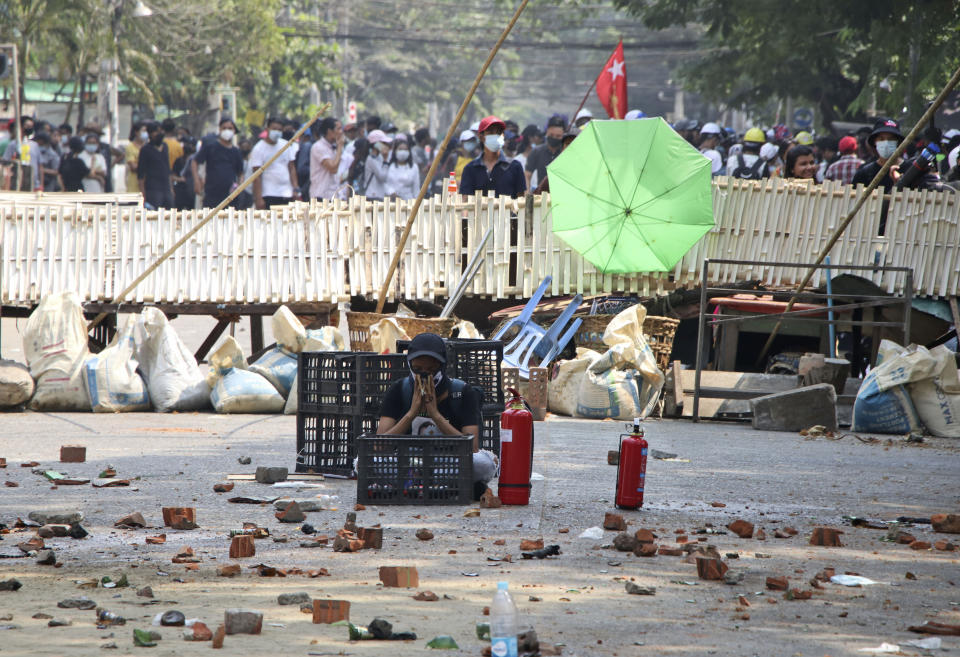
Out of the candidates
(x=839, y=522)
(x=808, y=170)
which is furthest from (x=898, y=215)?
(x=839, y=522)

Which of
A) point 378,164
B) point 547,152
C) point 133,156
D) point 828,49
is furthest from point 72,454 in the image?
point 828,49

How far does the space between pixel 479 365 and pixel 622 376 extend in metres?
3.08

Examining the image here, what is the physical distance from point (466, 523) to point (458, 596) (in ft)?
5.17

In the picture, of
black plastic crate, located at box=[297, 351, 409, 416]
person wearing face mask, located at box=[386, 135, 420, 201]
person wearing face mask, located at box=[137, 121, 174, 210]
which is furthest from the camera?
person wearing face mask, located at box=[137, 121, 174, 210]

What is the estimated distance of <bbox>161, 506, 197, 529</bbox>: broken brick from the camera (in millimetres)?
6879

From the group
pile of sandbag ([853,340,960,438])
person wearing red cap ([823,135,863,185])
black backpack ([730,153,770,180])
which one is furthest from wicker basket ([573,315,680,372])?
black backpack ([730,153,770,180])

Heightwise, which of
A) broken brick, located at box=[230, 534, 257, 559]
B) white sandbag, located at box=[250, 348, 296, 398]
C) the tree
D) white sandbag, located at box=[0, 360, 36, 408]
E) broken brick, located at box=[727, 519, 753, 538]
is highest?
the tree

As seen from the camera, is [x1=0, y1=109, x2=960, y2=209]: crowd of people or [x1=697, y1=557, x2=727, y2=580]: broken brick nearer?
[x1=697, y1=557, x2=727, y2=580]: broken brick

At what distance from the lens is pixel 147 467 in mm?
9031

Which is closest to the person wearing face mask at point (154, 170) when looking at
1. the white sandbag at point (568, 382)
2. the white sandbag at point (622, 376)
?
the white sandbag at point (568, 382)

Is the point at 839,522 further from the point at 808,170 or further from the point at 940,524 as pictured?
the point at 808,170

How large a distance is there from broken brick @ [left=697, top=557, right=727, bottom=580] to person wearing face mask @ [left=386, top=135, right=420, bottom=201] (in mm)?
17089

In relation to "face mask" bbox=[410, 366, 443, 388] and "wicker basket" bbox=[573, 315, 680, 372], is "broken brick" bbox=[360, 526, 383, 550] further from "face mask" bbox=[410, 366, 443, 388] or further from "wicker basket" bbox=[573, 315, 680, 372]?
"wicker basket" bbox=[573, 315, 680, 372]

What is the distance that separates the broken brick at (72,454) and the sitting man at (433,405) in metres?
2.38
